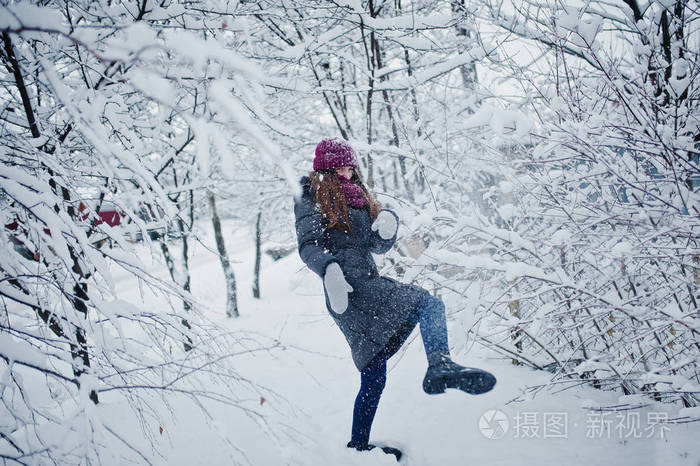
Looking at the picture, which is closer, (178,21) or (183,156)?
(178,21)

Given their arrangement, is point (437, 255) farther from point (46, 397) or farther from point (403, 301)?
point (46, 397)

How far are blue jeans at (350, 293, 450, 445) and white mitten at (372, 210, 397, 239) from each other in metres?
0.40

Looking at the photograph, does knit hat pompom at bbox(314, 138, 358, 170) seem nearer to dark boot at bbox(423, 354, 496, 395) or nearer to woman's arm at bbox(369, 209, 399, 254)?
woman's arm at bbox(369, 209, 399, 254)

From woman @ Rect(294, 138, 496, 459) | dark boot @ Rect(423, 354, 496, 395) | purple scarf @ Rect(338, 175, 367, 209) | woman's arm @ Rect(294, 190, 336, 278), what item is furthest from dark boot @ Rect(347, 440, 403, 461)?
purple scarf @ Rect(338, 175, 367, 209)

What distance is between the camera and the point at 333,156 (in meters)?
1.94

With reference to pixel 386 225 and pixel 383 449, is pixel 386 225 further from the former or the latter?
pixel 383 449

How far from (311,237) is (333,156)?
50 cm

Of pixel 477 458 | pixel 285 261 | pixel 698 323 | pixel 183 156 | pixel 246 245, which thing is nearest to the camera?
pixel 698 323

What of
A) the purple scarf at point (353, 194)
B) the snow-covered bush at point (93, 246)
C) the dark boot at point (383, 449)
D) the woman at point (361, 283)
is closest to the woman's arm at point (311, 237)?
the woman at point (361, 283)

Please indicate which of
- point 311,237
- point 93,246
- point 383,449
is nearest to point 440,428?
point 383,449

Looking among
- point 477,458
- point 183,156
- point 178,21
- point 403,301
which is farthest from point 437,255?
point 183,156

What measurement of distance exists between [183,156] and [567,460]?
6078 millimetres

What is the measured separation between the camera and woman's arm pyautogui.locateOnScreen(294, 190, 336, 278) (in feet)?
5.67

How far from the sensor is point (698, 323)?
1.47 metres
